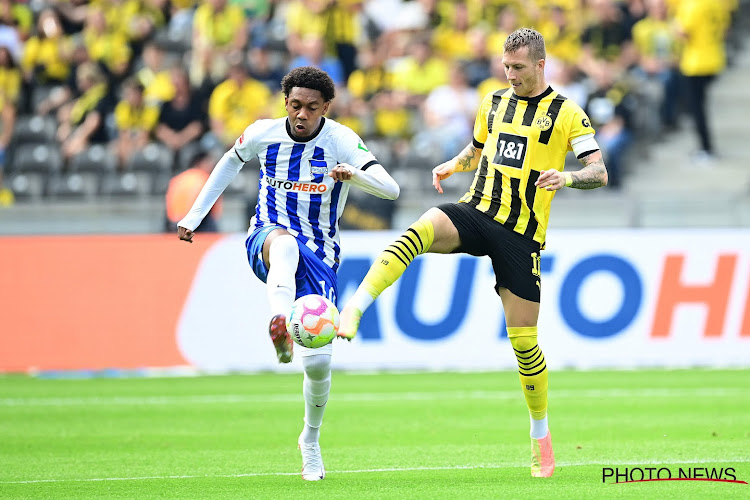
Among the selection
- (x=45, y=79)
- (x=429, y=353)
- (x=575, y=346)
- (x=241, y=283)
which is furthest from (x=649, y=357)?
(x=45, y=79)

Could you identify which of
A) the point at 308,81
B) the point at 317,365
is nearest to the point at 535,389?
the point at 317,365

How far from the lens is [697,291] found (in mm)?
14016

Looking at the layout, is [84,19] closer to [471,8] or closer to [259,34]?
[259,34]

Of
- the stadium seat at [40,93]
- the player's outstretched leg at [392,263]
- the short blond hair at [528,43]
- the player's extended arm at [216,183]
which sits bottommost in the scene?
the stadium seat at [40,93]

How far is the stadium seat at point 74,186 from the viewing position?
16859mm

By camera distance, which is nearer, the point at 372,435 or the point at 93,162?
the point at 372,435

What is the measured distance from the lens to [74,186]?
17.0 m

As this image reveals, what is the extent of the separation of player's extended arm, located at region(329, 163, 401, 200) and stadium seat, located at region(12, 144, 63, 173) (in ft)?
37.2

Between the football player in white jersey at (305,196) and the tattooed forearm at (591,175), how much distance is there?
1.06 meters

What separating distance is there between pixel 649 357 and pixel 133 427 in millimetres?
6520

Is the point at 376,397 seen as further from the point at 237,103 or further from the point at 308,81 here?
the point at 237,103

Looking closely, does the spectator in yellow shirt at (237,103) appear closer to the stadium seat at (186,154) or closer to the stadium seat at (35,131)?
the stadium seat at (186,154)

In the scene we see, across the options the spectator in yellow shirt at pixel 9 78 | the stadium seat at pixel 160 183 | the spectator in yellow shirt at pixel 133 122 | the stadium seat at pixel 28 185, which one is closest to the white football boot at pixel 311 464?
the stadium seat at pixel 160 183

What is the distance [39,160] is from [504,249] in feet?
39.0
